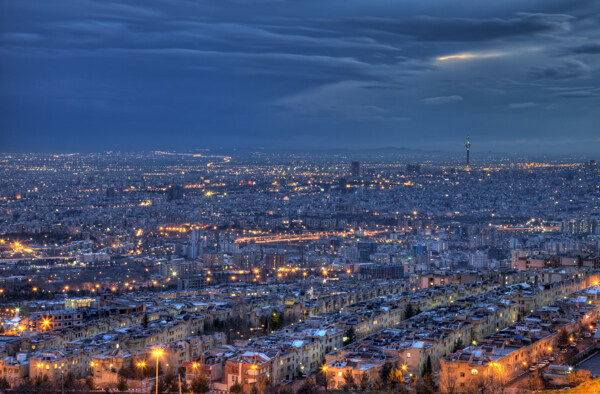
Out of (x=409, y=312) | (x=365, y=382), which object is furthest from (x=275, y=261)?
(x=365, y=382)

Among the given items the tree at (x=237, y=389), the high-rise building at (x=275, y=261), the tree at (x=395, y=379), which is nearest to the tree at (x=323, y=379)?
the tree at (x=395, y=379)

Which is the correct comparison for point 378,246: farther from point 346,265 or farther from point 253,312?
point 253,312

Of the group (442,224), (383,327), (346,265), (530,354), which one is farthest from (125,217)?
(530,354)

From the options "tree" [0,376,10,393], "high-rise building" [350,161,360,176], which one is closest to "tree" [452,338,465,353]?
"tree" [0,376,10,393]

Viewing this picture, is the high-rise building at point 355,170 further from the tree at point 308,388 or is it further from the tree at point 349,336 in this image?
the tree at point 308,388

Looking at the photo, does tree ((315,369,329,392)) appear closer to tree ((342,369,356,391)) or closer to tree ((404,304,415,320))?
tree ((342,369,356,391))
